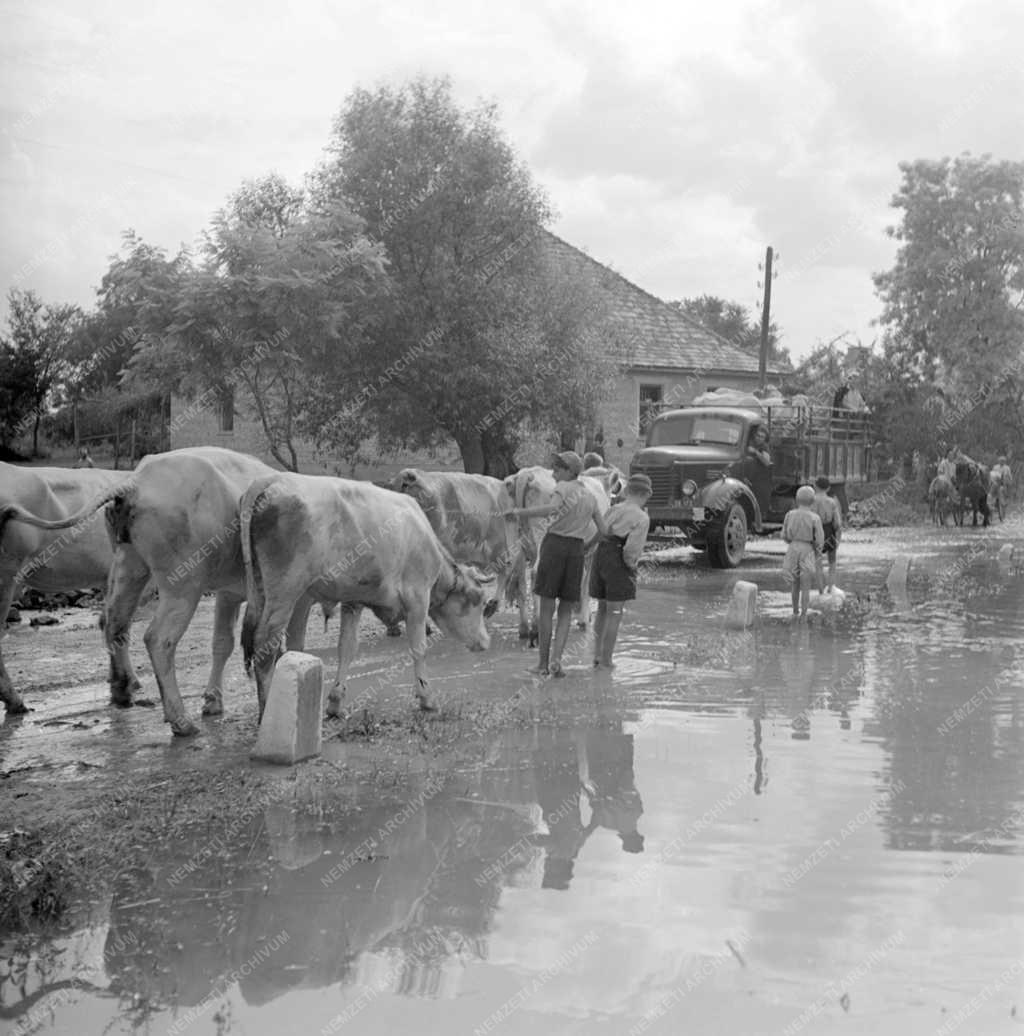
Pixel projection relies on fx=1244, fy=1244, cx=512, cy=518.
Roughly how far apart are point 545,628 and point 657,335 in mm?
28365

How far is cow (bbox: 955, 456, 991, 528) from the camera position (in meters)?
31.1

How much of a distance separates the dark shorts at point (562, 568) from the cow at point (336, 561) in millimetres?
956

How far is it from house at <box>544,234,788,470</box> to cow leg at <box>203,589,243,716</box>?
23.8m

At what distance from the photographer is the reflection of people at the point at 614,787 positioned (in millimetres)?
6562

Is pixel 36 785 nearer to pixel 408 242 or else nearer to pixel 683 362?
pixel 408 242

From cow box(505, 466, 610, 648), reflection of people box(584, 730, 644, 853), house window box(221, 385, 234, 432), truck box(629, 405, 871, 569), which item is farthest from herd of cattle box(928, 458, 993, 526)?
reflection of people box(584, 730, 644, 853)

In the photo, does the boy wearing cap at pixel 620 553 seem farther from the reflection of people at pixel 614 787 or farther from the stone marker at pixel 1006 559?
the stone marker at pixel 1006 559

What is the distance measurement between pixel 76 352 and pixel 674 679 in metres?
40.3

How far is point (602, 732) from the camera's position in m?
8.66

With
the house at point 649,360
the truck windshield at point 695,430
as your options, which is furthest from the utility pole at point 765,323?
the truck windshield at point 695,430

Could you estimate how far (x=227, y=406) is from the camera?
25.8 metres

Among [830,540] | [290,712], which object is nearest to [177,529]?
[290,712]

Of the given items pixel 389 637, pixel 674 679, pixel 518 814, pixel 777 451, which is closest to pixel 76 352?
pixel 777 451

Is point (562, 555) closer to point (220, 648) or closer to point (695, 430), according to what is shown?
point (220, 648)
